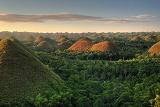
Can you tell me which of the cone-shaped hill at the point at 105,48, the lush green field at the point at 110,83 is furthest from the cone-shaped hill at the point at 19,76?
the cone-shaped hill at the point at 105,48

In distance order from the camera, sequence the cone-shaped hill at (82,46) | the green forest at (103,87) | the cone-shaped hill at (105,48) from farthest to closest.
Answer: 1. the cone-shaped hill at (82,46)
2. the cone-shaped hill at (105,48)
3. the green forest at (103,87)

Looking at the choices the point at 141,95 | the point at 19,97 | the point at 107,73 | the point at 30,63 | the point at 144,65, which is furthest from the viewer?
the point at 144,65

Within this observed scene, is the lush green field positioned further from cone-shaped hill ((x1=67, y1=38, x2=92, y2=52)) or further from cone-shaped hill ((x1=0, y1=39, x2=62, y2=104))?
cone-shaped hill ((x1=67, y1=38, x2=92, y2=52))

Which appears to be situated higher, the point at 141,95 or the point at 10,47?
the point at 10,47

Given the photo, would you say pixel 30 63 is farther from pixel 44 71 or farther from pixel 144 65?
pixel 144 65

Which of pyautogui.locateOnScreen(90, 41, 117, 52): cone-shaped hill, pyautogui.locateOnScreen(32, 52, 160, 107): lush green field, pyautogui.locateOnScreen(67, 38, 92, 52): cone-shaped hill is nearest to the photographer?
pyautogui.locateOnScreen(32, 52, 160, 107): lush green field

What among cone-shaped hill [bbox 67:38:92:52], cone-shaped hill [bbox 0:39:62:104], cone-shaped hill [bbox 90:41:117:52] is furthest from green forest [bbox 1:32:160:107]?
cone-shaped hill [bbox 67:38:92:52]

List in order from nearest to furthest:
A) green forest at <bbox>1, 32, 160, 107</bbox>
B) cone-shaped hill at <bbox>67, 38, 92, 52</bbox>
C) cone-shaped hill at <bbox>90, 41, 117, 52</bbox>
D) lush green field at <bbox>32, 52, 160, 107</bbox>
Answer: green forest at <bbox>1, 32, 160, 107</bbox>, lush green field at <bbox>32, 52, 160, 107</bbox>, cone-shaped hill at <bbox>90, 41, 117, 52</bbox>, cone-shaped hill at <bbox>67, 38, 92, 52</bbox>

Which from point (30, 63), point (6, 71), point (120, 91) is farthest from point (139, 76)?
point (6, 71)

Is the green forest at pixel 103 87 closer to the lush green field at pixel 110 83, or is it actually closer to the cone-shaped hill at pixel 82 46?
the lush green field at pixel 110 83
